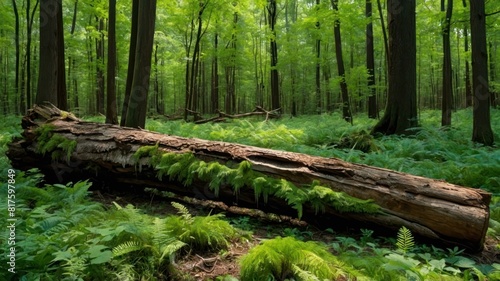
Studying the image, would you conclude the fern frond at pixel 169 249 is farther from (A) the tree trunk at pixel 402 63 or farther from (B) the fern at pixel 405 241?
(A) the tree trunk at pixel 402 63

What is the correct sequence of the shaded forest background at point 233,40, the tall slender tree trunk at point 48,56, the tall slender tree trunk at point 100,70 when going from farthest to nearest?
the tall slender tree trunk at point 100,70, the shaded forest background at point 233,40, the tall slender tree trunk at point 48,56

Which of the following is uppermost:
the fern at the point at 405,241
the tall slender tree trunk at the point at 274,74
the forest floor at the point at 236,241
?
the tall slender tree trunk at the point at 274,74

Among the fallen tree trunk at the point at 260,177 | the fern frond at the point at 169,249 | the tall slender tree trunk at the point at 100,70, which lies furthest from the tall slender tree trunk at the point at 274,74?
the fern frond at the point at 169,249

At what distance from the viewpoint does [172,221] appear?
294cm

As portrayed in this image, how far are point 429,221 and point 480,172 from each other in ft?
8.47

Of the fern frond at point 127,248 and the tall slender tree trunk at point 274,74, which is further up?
the tall slender tree trunk at point 274,74

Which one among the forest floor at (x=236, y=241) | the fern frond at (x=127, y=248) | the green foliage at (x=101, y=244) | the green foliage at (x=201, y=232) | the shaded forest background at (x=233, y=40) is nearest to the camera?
the green foliage at (x=101, y=244)

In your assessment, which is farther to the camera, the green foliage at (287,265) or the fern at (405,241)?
the fern at (405,241)

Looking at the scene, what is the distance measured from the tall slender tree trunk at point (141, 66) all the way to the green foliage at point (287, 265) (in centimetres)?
580

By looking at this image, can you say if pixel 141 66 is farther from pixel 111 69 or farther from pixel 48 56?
pixel 111 69

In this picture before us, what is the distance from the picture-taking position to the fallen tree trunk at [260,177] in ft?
10.3

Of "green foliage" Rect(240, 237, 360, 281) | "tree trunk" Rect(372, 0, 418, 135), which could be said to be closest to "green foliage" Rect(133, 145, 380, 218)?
"green foliage" Rect(240, 237, 360, 281)

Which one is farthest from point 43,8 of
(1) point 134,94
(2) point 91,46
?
(2) point 91,46

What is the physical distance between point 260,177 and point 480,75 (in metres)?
6.60
